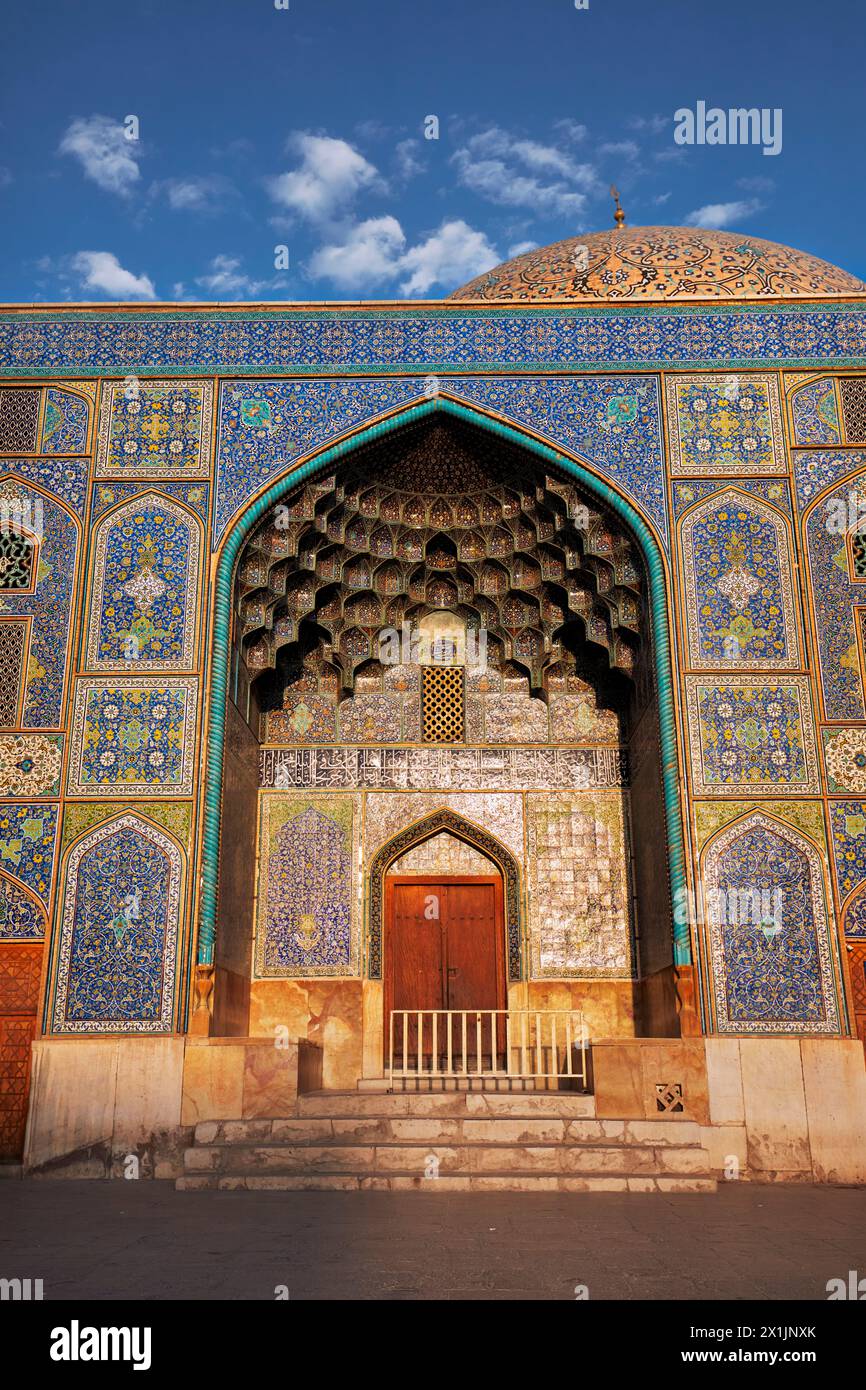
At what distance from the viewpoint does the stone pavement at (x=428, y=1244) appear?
401cm

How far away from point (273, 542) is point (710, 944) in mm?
4751

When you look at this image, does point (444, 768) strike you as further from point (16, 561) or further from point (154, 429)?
point (16, 561)

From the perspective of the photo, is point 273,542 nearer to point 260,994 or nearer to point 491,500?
point 491,500

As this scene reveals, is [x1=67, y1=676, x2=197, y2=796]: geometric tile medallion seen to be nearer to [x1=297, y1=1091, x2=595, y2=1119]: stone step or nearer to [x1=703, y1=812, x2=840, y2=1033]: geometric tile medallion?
[x1=297, y1=1091, x2=595, y2=1119]: stone step

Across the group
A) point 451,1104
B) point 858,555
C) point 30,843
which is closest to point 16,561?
point 30,843

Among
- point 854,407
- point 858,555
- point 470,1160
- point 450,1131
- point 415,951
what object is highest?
point 854,407

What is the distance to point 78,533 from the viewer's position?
9.34m

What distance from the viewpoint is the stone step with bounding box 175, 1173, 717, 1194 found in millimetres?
6793

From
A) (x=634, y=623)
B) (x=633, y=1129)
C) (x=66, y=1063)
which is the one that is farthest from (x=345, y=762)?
(x=633, y=1129)

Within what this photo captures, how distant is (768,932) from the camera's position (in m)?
8.36

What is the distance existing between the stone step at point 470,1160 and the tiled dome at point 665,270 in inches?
272

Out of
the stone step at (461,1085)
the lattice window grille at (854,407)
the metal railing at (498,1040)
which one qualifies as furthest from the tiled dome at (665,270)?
the stone step at (461,1085)

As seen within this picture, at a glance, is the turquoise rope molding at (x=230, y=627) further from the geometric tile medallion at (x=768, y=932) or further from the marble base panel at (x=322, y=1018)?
the marble base panel at (x=322, y=1018)

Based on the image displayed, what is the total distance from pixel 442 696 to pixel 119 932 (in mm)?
4003
